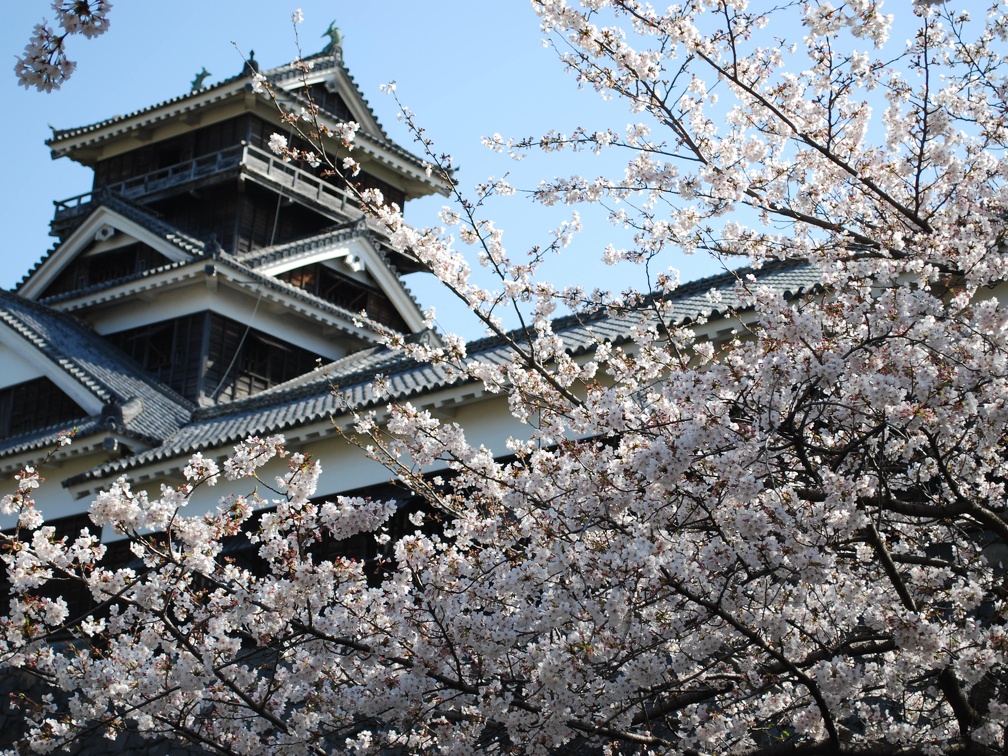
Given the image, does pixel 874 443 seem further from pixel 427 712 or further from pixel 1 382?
pixel 1 382

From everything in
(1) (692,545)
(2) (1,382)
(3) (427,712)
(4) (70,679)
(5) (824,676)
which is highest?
(2) (1,382)

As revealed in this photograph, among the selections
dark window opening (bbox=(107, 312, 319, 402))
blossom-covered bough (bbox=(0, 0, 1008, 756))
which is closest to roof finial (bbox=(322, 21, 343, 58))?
dark window opening (bbox=(107, 312, 319, 402))

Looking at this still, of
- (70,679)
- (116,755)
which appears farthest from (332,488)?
(70,679)

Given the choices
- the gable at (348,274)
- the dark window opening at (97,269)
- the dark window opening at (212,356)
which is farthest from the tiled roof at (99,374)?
the gable at (348,274)

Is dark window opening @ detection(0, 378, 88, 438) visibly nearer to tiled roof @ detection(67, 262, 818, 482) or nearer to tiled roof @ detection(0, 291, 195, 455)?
tiled roof @ detection(0, 291, 195, 455)

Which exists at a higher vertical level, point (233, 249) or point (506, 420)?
point (233, 249)

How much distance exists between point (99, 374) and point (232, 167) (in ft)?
14.5

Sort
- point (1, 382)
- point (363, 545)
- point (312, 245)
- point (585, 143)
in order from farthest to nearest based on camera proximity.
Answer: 1. point (312, 245)
2. point (1, 382)
3. point (363, 545)
4. point (585, 143)

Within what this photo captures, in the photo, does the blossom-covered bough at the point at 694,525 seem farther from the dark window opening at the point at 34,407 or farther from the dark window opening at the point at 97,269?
the dark window opening at the point at 97,269

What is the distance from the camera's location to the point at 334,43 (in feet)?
68.8

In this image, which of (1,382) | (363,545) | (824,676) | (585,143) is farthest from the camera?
(1,382)

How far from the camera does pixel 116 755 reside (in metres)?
9.61

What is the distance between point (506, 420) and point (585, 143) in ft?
13.3

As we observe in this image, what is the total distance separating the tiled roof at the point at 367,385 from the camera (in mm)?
10508
